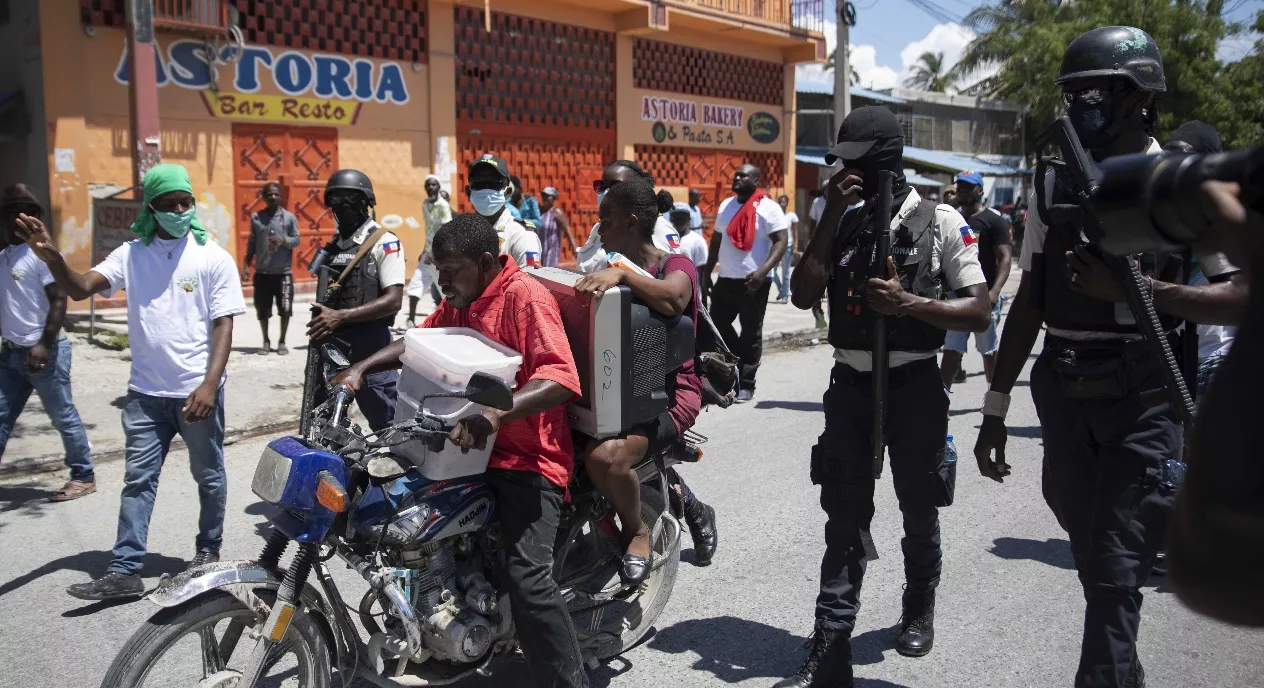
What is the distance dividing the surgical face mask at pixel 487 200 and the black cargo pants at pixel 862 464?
2.95 meters

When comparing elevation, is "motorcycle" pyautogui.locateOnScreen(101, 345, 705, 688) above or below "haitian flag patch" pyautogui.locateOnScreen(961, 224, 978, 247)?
below

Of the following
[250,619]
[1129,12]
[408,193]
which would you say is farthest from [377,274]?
[1129,12]

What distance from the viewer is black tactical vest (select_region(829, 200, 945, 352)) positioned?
12.1ft

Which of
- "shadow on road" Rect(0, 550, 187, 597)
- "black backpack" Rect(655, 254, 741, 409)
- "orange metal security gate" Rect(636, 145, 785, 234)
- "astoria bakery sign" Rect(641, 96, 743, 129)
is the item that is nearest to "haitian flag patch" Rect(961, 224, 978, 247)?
"black backpack" Rect(655, 254, 741, 409)

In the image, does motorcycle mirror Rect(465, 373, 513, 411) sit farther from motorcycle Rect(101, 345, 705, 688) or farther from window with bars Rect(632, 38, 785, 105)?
window with bars Rect(632, 38, 785, 105)

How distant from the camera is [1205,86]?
90.2 ft

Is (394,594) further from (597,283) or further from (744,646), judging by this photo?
(744,646)

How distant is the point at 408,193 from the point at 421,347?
543 inches

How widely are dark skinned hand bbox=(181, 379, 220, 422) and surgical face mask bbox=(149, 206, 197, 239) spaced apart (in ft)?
2.28

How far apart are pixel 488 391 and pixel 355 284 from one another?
113 inches

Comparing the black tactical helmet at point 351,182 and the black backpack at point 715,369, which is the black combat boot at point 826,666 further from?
the black tactical helmet at point 351,182

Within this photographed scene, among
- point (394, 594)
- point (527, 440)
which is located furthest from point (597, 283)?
point (394, 594)

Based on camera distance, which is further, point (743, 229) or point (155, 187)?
point (743, 229)

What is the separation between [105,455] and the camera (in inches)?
284
